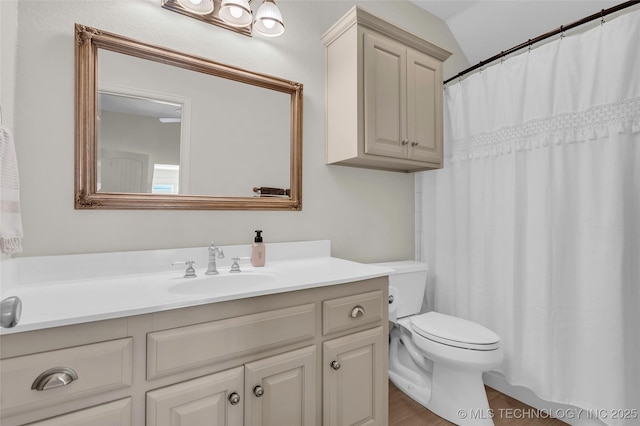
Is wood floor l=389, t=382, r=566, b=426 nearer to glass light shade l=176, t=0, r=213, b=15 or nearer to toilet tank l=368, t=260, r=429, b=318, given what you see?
toilet tank l=368, t=260, r=429, b=318

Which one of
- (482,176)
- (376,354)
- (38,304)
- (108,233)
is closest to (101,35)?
(108,233)

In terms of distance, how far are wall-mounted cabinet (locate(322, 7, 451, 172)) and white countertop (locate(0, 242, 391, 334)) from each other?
65cm

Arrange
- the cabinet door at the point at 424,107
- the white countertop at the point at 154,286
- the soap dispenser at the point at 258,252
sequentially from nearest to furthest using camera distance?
the white countertop at the point at 154,286 < the soap dispenser at the point at 258,252 < the cabinet door at the point at 424,107

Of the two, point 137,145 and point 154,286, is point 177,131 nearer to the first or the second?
point 137,145

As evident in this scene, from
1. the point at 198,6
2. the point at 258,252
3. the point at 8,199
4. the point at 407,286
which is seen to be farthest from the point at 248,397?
the point at 198,6

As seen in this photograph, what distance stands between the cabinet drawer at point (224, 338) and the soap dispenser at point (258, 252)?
0.45 m

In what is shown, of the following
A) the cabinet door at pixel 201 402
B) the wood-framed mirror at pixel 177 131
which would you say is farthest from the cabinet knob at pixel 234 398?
the wood-framed mirror at pixel 177 131

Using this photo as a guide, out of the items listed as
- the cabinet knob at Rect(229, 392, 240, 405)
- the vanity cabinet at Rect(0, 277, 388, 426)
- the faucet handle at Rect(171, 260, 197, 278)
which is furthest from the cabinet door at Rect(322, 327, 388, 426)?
the faucet handle at Rect(171, 260, 197, 278)

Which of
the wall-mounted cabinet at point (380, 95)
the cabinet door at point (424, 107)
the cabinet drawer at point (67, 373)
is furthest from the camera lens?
the cabinet door at point (424, 107)

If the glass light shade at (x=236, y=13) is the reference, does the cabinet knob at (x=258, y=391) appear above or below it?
below

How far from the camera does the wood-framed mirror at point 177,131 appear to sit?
124 cm

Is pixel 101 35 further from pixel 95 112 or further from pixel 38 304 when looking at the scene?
pixel 38 304

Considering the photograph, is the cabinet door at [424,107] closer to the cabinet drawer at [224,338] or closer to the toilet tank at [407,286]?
the toilet tank at [407,286]

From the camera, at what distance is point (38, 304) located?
0.88 meters
